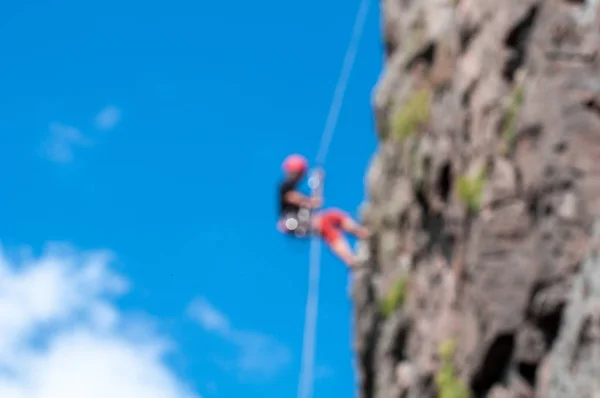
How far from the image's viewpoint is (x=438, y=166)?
62.5 feet

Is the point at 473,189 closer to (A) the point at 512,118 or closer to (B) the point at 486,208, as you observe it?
(B) the point at 486,208

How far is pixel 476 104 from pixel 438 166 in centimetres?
117

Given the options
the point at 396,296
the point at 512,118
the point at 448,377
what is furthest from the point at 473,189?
the point at 396,296

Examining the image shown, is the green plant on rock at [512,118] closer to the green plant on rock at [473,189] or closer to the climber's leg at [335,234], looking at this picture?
the green plant on rock at [473,189]

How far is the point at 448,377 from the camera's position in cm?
1758

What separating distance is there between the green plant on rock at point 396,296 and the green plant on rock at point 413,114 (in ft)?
7.06

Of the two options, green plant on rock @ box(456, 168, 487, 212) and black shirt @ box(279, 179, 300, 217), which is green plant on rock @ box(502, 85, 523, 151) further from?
black shirt @ box(279, 179, 300, 217)

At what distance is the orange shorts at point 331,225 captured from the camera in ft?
76.1

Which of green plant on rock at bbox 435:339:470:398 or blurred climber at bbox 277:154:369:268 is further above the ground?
blurred climber at bbox 277:154:369:268

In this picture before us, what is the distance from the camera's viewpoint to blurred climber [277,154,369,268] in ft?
76.1

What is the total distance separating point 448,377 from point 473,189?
91.9 inches

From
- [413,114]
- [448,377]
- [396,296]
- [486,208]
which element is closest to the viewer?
[486,208]

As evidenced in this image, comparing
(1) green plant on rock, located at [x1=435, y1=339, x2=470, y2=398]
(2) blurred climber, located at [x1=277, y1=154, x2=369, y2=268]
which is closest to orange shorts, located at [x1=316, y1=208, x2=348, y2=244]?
(2) blurred climber, located at [x1=277, y1=154, x2=369, y2=268]

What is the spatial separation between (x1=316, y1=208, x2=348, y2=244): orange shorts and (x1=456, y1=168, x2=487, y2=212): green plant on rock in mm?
5468
